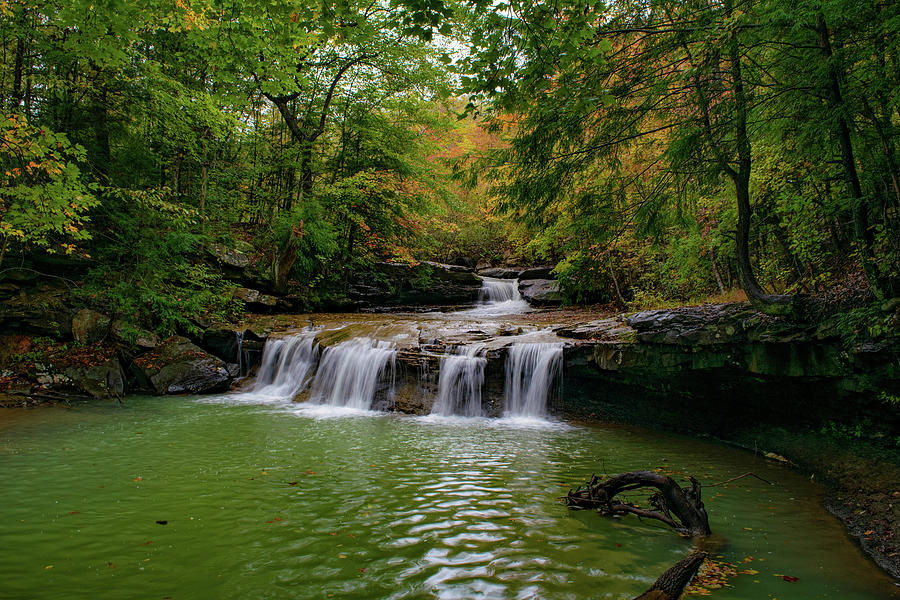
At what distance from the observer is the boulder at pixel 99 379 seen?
9055 millimetres

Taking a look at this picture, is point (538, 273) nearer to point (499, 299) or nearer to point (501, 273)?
point (501, 273)

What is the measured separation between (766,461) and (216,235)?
15443 mm

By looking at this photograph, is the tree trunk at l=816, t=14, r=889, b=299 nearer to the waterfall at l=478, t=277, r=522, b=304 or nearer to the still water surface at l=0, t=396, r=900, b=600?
the still water surface at l=0, t=396, r=900, b=600

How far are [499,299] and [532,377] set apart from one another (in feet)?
34.9

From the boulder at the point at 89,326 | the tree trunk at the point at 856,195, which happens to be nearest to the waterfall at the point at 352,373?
the boulder at the point at 89,326

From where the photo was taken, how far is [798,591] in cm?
274

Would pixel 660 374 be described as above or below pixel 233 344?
below

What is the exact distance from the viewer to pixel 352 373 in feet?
33.5

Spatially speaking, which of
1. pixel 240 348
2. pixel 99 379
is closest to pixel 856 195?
pixel 240 348

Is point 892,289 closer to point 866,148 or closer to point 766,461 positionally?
point 866,148

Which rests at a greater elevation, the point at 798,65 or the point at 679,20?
the point at 679,20

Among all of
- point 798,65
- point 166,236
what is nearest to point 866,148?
point 798,65

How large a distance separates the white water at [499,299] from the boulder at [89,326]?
11.6 m

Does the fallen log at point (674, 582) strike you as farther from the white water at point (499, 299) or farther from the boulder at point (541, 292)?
the boulder at point (541, 292)
